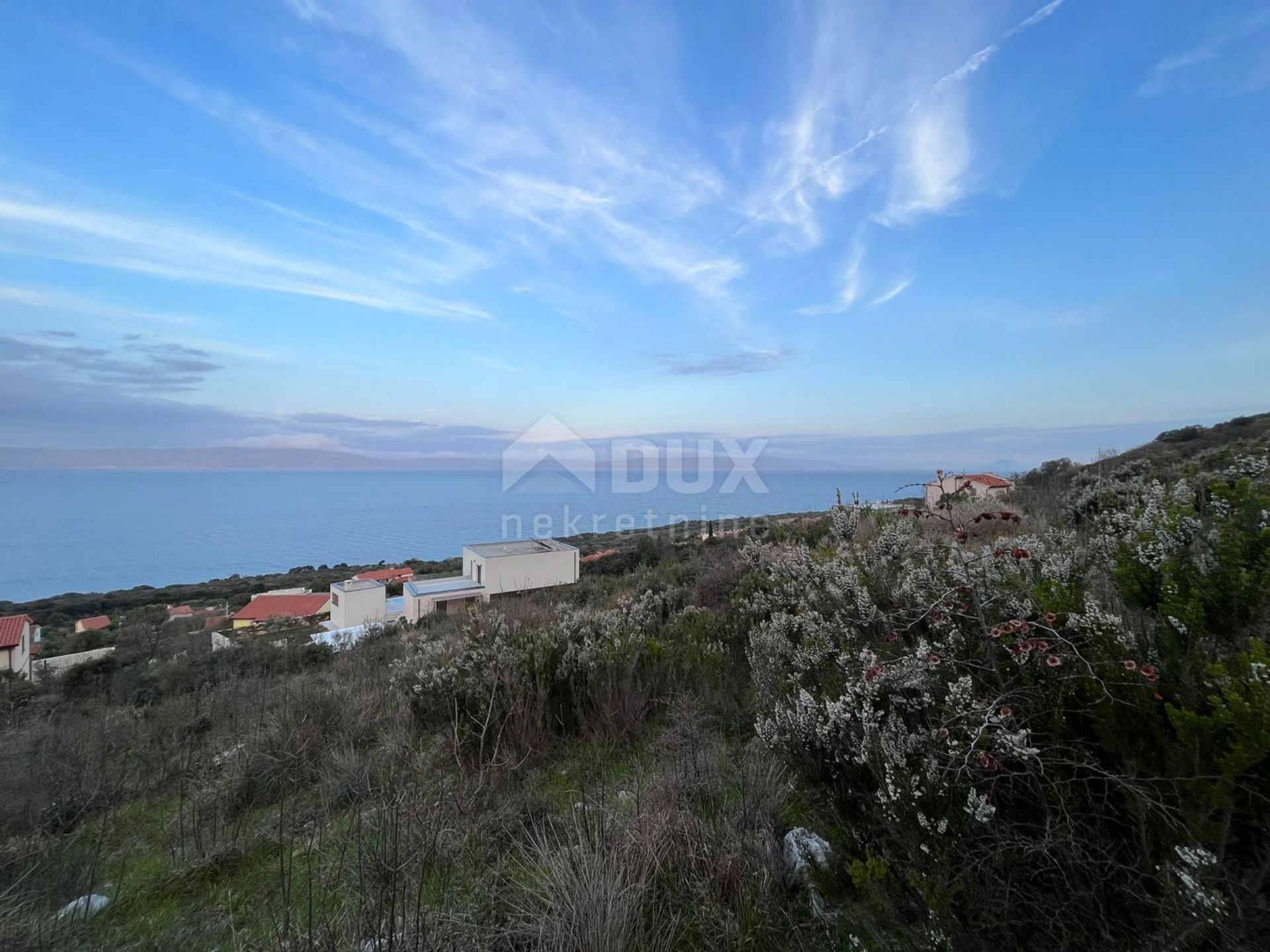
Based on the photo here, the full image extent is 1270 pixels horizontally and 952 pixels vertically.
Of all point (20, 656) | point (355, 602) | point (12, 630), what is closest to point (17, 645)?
point (20, 656)

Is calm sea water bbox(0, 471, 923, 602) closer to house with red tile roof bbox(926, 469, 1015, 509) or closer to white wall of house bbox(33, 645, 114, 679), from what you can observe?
house with red tile roof bbox(926, 469, 1015, 509)

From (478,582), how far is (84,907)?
67.2ft

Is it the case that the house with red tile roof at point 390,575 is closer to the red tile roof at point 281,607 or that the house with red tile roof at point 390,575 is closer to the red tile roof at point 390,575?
the red tile roof at point 390,575

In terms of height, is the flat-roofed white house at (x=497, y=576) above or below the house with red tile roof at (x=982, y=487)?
below

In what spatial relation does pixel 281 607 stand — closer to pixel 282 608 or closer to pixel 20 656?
pixel 282 608

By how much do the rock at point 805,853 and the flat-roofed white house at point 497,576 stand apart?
18119 millimetres

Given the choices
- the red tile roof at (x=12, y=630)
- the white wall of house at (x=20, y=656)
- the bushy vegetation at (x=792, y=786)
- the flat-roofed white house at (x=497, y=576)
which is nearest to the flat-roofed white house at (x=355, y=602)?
the flat-roofed white house at (x=497, y=576)

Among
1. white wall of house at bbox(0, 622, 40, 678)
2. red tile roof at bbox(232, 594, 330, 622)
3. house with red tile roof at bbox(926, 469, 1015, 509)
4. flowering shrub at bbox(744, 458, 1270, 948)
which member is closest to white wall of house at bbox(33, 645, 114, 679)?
white wall of house at bbox(0, 622, 40, 678)

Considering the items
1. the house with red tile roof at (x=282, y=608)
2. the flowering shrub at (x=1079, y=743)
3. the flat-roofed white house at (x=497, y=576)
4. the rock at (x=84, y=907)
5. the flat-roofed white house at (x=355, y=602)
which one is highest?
the flowering shrub at (x=1079, y=743)

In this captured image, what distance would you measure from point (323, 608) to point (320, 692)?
78.5 feet

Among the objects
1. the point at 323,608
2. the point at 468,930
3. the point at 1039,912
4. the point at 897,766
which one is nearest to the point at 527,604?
the point at 468,930

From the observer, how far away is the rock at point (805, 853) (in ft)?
5.66

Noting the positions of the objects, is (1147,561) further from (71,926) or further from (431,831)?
(71,926)

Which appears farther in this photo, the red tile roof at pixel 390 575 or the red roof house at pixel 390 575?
the red tile roof at pixel 390 575
